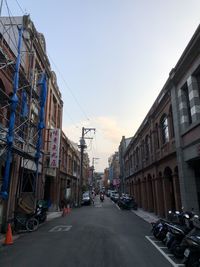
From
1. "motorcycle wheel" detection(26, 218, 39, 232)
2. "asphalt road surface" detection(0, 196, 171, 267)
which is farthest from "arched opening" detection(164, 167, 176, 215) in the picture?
"motorcycle wheel" detection(26, 218, 39, 232)

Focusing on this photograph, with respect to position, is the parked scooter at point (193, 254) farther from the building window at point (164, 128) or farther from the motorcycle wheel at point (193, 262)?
the building window at point (164, 128)

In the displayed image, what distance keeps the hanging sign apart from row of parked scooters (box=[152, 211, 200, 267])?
483 inches

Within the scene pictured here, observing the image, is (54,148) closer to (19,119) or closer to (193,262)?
(19,119)

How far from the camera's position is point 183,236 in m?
8.41

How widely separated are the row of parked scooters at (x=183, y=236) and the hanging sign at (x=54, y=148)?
12275 mm

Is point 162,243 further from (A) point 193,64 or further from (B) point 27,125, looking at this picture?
(B) point 27,125

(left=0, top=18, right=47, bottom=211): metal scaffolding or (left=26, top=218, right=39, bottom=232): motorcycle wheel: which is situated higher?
(left=0, top=18, right=47, bottom=211): metal scaffolding

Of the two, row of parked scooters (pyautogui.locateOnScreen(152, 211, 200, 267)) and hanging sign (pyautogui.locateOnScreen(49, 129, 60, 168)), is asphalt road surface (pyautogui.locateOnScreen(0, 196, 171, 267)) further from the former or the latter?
hanging sign (pyautogui.locateOnScreen(49, 129, 60, 168))

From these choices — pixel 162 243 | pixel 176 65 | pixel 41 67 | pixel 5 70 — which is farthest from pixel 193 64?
pixel 41 67

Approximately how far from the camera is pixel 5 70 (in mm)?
13141

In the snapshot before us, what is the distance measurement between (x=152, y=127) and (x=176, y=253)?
14654 millimetres

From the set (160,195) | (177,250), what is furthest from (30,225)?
(160,195)

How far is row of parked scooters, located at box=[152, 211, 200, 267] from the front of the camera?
6.66m

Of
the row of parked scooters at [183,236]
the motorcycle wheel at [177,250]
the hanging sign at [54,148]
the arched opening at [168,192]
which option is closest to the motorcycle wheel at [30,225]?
the row of parked scooters at [183,236]
